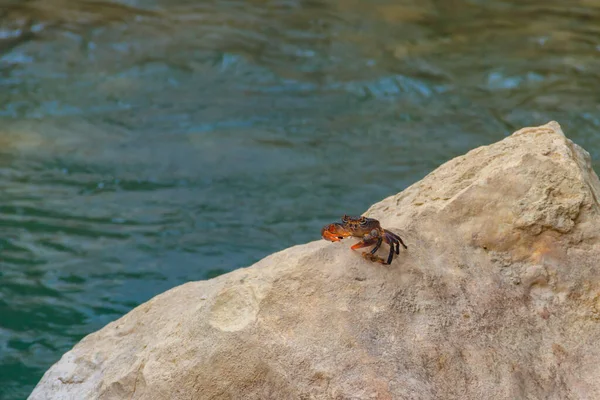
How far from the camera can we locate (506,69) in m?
8.09

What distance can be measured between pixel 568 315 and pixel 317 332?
83 cm

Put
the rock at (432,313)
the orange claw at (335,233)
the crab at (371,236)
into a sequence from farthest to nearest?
the orange claw at (335,233)
the crab at (371,236)
the rock at (432,313)

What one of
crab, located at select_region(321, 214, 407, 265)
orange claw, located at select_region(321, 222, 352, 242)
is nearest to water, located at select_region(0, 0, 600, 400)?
orange claw, located at select_region(321, 222, 352, 242)

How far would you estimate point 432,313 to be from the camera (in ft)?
8.46

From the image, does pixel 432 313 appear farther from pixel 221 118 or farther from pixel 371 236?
pixel 221 118

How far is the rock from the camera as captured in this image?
8.17 feet

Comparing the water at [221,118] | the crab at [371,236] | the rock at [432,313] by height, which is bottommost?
the water at [221,118]

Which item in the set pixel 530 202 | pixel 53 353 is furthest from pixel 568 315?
pixel 53 353

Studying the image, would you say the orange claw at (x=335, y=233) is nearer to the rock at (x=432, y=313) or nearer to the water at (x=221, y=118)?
the rock at (x=432, y=313)

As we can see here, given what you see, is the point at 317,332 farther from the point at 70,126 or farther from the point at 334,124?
the point at 70,126

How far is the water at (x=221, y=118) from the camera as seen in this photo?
6.84 m

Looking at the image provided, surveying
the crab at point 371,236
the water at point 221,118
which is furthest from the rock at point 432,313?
the water at point 221,118

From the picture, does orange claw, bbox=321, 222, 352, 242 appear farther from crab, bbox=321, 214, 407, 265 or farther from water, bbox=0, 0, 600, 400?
water, bbox=0, 0, 600, 400

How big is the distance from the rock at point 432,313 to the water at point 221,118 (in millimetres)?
3800
